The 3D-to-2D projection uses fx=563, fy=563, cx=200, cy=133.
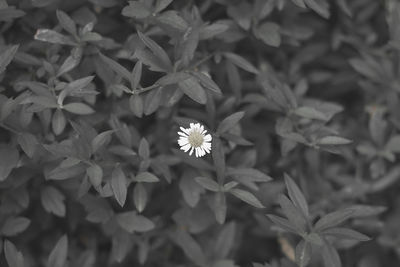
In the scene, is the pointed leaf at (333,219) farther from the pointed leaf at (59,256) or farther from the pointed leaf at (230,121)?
the pointed leaf at (59,256)

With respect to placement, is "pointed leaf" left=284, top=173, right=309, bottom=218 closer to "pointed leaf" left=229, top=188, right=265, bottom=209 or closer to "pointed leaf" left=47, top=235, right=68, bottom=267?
"pointed leaf" left=229, top=188, right=265, bottom=209

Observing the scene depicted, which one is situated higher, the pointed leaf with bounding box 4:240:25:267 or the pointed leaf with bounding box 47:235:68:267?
the pointed leaf with bounding box 4:240:25:267

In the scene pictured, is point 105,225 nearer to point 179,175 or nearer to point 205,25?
point 179,175

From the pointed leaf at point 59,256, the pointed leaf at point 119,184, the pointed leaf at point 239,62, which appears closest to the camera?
the pointed leaf at point 119,184

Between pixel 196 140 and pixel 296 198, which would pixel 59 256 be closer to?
pixel 196 140

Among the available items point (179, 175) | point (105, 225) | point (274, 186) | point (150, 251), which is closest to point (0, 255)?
point (105, 225)

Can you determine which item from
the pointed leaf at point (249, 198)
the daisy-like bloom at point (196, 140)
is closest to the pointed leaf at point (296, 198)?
the pointed leaf at point (249, 198)

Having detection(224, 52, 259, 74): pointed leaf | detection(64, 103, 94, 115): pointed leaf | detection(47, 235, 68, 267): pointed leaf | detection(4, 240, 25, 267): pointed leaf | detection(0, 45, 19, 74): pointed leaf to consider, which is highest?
detection(0, 45, 19, 74): pointed leaf

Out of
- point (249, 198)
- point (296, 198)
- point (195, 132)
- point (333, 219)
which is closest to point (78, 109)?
point (195, 132)

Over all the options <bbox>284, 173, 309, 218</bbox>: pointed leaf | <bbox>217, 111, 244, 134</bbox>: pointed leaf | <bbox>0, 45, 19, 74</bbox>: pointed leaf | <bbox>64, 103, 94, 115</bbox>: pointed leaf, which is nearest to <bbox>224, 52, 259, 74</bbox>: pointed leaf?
<bbox>217, 111, 244, 134</bbox>: pointed leaf
